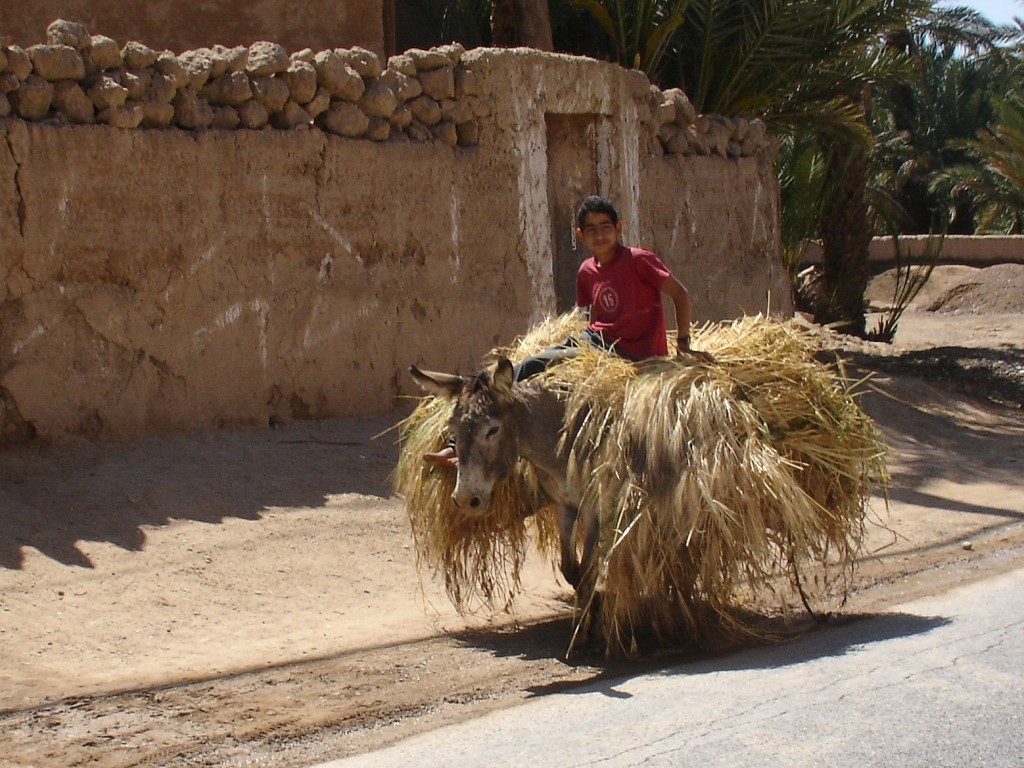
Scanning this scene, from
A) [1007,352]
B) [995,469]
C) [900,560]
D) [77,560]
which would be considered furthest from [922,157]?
[77,560]

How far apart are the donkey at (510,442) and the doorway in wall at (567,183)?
4916 mm

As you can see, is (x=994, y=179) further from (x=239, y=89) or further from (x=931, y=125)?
(x=239, y=89)

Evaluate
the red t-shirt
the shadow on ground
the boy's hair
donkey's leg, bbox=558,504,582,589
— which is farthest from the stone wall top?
donkey's leg, bbox=558,504,582,589

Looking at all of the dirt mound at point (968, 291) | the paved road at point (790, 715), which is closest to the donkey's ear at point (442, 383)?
the paved road at point (790, 715)

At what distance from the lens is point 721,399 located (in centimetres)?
605

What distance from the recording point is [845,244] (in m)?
18.2

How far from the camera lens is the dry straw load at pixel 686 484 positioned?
575 centimetres

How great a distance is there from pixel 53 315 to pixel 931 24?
33437mm

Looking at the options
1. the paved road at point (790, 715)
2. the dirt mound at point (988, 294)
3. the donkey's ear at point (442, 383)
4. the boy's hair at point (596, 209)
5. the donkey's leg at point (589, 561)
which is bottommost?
the paved road at point (790, 715)

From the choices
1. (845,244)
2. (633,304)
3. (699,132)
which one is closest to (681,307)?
(633,304)

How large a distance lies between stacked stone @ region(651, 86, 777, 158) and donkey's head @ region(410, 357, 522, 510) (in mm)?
6576

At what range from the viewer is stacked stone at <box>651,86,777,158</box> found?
12180mm

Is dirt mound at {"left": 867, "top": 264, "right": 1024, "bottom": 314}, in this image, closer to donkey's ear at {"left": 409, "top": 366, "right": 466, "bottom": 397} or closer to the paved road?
the paved road

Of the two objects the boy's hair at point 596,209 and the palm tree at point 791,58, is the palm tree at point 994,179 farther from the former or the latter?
the boy's hair at point 596,209
